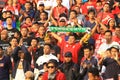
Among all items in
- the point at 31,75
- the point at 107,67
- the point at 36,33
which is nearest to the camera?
the point at 31,75

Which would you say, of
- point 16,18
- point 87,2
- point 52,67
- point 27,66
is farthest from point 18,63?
point 87,2

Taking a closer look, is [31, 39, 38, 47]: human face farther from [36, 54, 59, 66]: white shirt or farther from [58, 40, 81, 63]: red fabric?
[58, 40, 81, 63]: red fabric

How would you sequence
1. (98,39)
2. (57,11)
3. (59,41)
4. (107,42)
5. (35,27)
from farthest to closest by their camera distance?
(57,11) < (35,27) < (98,39) < (59,41) < (107,42)

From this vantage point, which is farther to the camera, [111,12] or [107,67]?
[111,12]

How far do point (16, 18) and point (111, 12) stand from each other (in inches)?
128

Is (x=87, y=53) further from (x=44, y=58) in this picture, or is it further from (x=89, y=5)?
(x=89, y=5)

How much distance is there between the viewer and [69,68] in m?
16.2

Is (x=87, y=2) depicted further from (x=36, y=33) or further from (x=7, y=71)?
(x=7, y=71)

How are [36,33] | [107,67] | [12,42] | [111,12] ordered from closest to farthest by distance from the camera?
[107,67] < [12,42] < [36,33] < [111,12]

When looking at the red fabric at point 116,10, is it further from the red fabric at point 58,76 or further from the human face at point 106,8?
the red fabric at point 58,76

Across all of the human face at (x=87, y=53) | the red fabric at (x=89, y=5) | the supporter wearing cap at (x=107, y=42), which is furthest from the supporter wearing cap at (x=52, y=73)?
the red fabric at (x=89, y=5)

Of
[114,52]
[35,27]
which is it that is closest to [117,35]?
[114,52]

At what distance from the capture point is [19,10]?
840 inches

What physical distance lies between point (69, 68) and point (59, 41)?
1.83 metres
